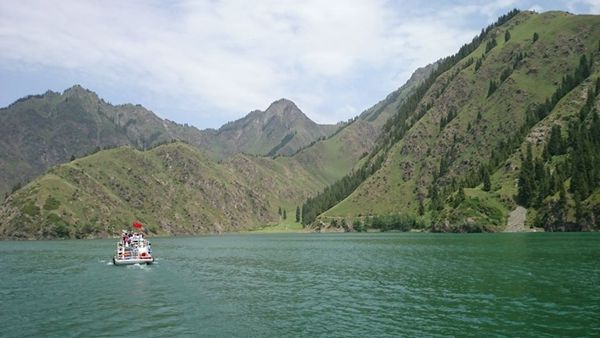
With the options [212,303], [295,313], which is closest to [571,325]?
[295,313]

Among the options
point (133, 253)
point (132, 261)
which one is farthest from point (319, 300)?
point (133, 253)

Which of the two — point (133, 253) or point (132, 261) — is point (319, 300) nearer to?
point (132, 261)

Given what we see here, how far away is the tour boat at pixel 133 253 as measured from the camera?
116 meters

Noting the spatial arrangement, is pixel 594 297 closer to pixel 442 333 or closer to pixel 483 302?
pixel 483 302

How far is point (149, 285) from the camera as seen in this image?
79.4 metres

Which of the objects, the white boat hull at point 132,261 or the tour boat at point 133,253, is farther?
the tour boat at point 133,253

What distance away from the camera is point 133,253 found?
119500 millimetres

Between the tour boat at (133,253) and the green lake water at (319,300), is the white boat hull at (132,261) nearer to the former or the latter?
the tour boat at (133,253)

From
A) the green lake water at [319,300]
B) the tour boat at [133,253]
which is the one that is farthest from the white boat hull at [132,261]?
the green lake water at [319,300]

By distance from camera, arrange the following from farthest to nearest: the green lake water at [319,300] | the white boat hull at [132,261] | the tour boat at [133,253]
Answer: the tour boat at [133,253] < the white boat hull at [132,261] < the green lake water at [319,300]

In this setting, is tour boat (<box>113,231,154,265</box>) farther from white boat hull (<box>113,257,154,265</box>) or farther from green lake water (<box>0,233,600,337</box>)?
green lake water (<box>0,233,600,337</box>)

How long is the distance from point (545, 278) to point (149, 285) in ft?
201

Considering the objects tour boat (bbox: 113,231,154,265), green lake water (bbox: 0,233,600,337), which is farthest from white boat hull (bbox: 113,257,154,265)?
green lake water (bbox: 0,233,600,337)

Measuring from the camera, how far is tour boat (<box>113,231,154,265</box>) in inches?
4569
